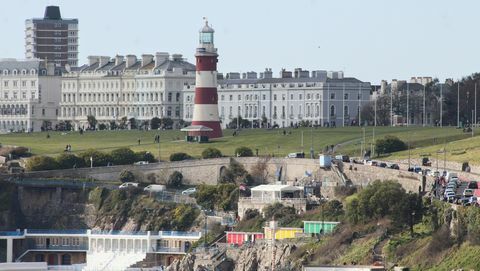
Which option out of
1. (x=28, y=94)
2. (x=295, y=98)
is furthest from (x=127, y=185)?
(x=28, y=94)

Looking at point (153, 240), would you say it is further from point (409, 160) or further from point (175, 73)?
point (175, 73)

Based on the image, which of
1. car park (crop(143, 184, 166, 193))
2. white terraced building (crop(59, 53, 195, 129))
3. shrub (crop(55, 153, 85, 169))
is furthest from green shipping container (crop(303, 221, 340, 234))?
white terraced building (crop(59, 53, 195, 129))

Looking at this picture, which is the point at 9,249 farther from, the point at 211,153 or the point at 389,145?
the point at 389,145

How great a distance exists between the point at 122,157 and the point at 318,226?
104 feet

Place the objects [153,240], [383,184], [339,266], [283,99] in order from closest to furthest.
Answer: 1. [339,266]
2. [383,184]
3. [153,240]
4. [283,99]

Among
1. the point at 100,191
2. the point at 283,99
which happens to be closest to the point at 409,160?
the point at 100,191

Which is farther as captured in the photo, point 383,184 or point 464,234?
point 383,184

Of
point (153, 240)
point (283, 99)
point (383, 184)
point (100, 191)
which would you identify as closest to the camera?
point (383, 184)

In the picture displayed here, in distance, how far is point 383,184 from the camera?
95688 mm

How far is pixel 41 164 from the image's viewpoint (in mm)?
126812

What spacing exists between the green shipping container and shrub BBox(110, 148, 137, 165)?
99.2 ft

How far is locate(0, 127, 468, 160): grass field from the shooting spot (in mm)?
133000

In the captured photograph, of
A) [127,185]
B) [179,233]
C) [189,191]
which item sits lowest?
[179,233]

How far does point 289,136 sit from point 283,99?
88.8 feet
